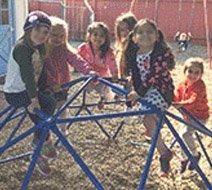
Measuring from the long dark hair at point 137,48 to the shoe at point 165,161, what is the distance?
702mm

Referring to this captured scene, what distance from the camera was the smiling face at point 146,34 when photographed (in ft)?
13.0

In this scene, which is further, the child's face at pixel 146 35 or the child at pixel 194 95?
the child at pixel 194 95

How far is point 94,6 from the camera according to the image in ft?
52.9

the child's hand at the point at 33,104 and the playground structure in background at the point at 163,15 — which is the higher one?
the child's hand at the point at 33,104

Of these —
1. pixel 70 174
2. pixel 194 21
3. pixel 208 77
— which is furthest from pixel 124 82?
pixel 194 21

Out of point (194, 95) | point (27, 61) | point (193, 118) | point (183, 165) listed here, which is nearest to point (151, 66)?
point (193, 118)

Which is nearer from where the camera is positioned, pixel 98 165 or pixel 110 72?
pixel 98 165

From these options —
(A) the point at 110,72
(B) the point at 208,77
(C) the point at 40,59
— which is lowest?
(B) the point at 208,77

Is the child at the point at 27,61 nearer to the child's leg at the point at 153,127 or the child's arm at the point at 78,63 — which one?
the child's arm at the point at 78,63

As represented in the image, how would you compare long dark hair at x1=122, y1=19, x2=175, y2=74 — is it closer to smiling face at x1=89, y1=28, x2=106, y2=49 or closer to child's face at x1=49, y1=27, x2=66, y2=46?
child's face at x1=49, y1=27, x2=66, y2=46

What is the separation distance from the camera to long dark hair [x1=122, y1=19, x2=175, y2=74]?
404 cm

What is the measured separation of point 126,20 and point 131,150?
1.28 meters

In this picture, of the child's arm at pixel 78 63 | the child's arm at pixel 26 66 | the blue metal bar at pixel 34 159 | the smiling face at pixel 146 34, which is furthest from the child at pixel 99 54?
the blue metal bar at pixel 34 159

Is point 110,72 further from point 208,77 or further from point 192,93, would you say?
point 208,77
